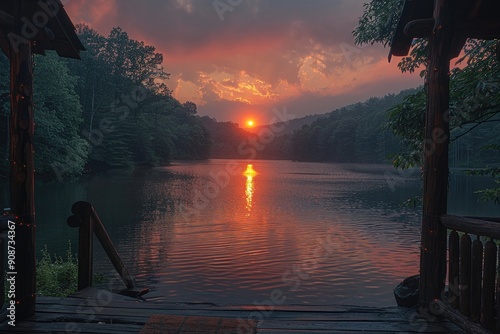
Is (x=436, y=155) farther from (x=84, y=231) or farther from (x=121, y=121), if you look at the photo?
(x=121, y=121)

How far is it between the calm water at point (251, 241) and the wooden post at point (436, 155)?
24.9ft

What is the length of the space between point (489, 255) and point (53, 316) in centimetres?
535

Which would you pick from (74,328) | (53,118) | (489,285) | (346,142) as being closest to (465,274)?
(489,285)

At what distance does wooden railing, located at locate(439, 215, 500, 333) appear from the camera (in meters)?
4.62

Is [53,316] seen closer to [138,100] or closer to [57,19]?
[57,19]

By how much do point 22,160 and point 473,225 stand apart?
5.42 meters

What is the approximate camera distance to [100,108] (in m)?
64.2

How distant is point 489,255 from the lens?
4.61 meters

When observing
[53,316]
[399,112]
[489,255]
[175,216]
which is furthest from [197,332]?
[175,216]

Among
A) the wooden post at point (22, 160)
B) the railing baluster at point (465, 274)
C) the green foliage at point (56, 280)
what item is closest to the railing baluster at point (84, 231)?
the wooden post at point (22, 160)
